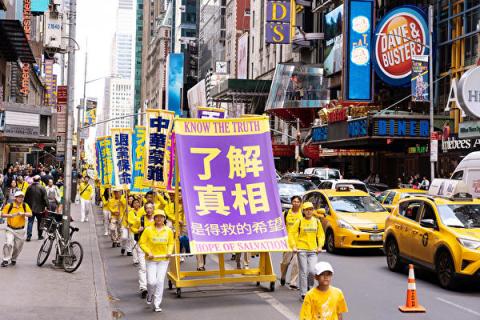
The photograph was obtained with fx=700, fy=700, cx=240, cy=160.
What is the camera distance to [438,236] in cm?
1276

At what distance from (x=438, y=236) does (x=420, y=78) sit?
2212 cm

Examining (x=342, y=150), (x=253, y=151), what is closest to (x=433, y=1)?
(x=342, y=150)

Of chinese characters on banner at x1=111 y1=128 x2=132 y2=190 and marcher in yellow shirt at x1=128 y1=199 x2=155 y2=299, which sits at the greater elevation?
chinese characters on banner at x1=111 y1=128 x2=132 y2=190

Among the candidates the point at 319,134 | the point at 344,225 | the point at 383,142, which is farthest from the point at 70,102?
the point at 319,134

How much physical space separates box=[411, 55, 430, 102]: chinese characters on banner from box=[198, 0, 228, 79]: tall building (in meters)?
77.3

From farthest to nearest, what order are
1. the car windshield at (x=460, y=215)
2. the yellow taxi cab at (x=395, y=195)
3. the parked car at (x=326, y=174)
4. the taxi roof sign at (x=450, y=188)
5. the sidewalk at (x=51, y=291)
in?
the parked car at (x=326, y=174) < the yellow taxi cab at (x=395, y=195) < the taxi roof sign at (x=450, y=188) < the car windshield at (x=460, y=215) < the sidewalk at (x=51, y=291)

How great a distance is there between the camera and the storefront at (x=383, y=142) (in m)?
39.0

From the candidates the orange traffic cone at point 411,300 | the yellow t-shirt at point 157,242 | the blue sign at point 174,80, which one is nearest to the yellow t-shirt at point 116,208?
the yellow t-shirt at point 157,242

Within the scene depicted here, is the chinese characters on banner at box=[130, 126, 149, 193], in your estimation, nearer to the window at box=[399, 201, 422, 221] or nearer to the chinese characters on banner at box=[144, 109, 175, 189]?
the chinese characters on banner at box=[144, 109, 175, 189]

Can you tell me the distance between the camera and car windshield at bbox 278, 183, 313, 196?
26.2m

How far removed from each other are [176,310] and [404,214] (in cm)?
603

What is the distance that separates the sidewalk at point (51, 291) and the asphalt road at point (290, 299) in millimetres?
360

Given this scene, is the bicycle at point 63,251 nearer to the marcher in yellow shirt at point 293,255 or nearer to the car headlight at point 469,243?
the marcher in yellow shirt at point 293,255

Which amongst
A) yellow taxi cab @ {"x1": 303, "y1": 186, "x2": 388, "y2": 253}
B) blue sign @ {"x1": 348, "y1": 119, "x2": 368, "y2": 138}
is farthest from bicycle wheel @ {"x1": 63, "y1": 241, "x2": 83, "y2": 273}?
blue sign @ {"x1": 348, "y1": 119, "x2": 368, "y2": 138}
